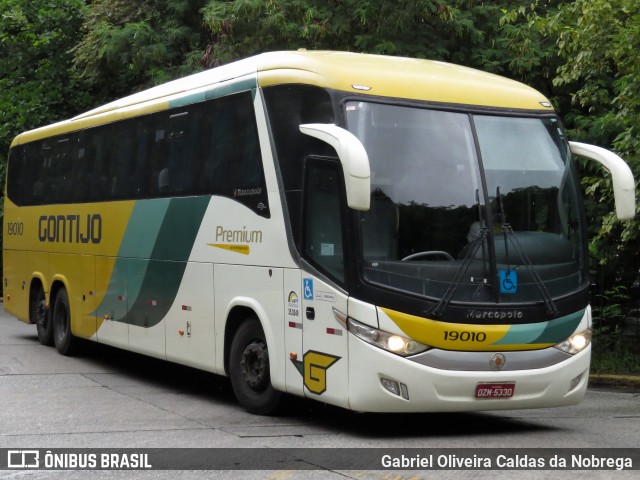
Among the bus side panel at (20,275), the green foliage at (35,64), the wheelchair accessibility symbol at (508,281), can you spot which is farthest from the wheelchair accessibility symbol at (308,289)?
the green foliage at (35,64)

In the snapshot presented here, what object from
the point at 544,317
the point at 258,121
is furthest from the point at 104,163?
the point at 544,317

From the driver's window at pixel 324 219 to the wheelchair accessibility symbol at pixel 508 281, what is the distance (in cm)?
138

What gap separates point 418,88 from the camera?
410 inches

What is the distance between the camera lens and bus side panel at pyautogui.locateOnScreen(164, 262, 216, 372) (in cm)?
1242

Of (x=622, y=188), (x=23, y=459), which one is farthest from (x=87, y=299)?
(x=622, y=188)

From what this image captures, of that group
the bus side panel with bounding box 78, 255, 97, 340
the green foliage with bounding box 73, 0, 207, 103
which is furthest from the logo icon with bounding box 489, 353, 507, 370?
the green foliage with bounding box 73, 0, 207, 103

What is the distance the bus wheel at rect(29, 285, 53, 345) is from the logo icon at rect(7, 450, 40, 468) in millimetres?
9661

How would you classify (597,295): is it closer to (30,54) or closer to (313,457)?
(313,457)

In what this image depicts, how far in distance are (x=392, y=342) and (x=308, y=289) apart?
114 cm

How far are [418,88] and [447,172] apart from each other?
2.93 ft

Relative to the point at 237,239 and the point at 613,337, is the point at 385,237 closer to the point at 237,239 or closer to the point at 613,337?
the point at 237,239

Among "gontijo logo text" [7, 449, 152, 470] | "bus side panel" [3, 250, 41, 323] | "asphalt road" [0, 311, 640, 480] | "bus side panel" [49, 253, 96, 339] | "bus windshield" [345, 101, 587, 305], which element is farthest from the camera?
"bus side panel" [3, 250, 41, 323]

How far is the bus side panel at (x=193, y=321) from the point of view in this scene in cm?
1242

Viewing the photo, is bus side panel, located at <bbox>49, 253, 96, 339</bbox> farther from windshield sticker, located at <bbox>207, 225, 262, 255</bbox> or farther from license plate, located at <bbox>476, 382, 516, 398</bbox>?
license plate, located at <bbox>476, 382, 516, 398</bbox>
